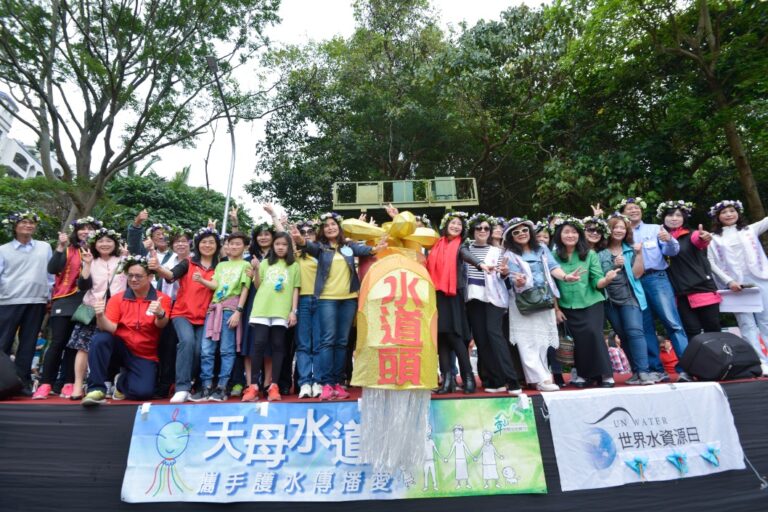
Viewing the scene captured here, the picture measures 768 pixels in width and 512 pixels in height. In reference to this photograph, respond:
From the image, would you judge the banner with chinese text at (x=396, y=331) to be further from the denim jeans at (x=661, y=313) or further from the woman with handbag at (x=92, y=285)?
the denim jeans at (x=661, y=313)

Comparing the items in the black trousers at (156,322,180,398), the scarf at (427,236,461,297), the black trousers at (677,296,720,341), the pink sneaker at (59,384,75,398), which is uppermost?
the scarf at (427,236,461,297)

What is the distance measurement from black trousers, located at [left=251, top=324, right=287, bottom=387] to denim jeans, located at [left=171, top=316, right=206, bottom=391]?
51 cm

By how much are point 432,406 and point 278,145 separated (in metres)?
16.3

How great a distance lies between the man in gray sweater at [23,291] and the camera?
418 cm

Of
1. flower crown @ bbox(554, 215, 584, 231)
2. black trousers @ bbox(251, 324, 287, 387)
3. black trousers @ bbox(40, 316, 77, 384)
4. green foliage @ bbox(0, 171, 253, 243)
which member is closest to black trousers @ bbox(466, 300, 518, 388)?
flower crown @ bbox(554, 215, 584, 231)

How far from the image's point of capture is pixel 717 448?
3.54 m

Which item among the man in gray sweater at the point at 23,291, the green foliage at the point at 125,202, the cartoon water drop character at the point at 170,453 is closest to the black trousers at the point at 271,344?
the cartoon water drop character at the point at 170,453

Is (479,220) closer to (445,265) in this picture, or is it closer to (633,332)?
(445,265)

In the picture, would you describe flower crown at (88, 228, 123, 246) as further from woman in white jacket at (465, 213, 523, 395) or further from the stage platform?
woman in white jacket at (465, 213, 523, 395)

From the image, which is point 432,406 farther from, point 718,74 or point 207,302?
point 718,74

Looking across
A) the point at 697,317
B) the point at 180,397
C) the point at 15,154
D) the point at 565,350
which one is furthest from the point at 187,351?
the point at 15,154

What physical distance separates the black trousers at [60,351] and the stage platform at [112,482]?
0.62 metres

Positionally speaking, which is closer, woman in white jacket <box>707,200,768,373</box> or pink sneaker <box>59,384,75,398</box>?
pink sneaker <box>59,384,75,398</box>

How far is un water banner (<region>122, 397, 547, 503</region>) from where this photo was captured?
318 cm
